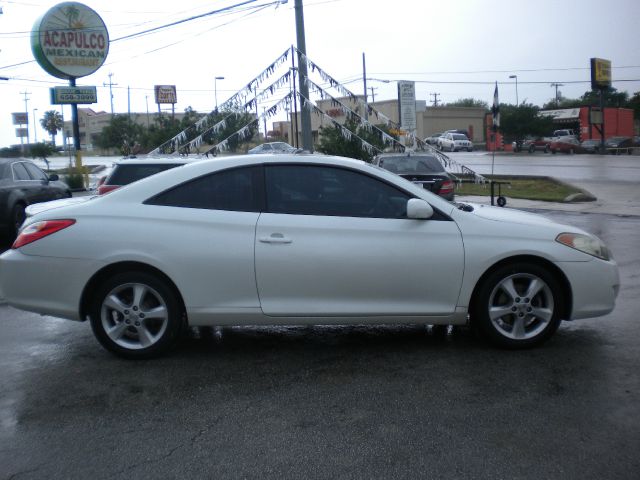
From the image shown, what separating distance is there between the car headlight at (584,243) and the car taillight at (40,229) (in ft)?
13.0

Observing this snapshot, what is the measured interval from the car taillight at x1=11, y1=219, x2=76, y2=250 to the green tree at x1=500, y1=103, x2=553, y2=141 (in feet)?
201

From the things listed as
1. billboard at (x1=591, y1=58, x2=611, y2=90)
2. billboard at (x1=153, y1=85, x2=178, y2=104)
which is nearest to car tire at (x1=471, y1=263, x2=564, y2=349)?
billboard at (x1=591, y1=58, x2=611, y2=90)

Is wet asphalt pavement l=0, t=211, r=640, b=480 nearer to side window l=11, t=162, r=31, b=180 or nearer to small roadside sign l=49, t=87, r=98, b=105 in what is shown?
side window l=11, t=162, r=31, b=180

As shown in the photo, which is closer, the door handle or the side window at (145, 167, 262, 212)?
the door handle

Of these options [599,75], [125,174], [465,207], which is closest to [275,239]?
[465,207]

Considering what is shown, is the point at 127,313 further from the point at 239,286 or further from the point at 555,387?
the point at 555,387

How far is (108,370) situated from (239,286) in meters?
1.21

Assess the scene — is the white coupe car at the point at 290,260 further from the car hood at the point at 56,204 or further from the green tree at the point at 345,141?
the green tree at the point at 345,141

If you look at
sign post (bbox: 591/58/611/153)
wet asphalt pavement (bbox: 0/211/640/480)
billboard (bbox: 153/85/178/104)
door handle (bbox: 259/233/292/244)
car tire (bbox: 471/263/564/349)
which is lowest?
wet asphalt pavement (bbox: 0/211/640/480)

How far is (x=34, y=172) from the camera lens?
44.2 feet

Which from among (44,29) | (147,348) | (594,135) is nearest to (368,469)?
(147,348)

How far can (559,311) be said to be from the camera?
5586 mm

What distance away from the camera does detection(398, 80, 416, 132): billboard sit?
26.6 meters

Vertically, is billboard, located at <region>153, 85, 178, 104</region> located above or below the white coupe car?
above
